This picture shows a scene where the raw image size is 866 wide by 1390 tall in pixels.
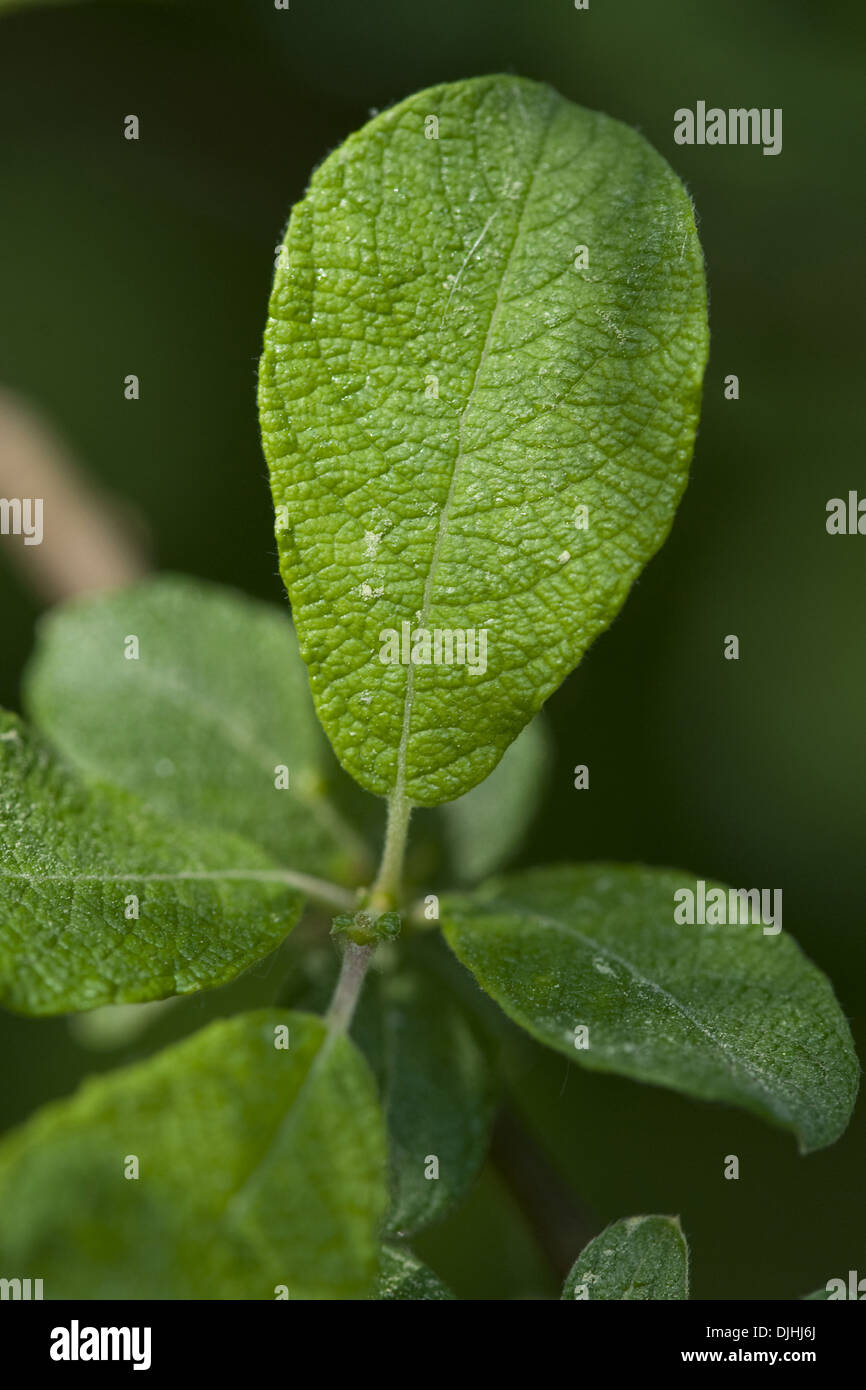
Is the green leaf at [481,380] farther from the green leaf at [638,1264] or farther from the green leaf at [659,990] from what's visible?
the green leaf at [638,1264]

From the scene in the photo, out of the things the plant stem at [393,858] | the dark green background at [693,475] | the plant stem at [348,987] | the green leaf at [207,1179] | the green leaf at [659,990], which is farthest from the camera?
the dark green background at [693,475]

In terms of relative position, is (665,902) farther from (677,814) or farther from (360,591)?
(677,814)

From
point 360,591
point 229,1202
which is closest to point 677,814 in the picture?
point 360,591

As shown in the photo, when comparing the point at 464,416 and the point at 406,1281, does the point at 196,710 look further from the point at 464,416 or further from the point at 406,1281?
the point at 406,1281

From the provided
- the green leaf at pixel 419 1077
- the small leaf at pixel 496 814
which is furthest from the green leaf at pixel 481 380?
the small leaf at pixel 496 814

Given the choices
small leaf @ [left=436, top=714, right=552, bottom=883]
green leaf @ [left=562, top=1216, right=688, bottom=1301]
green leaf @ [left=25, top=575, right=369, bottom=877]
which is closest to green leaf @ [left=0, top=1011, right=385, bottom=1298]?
green leaf @ [left=562, top=1216, right=688, bottom=1301]
